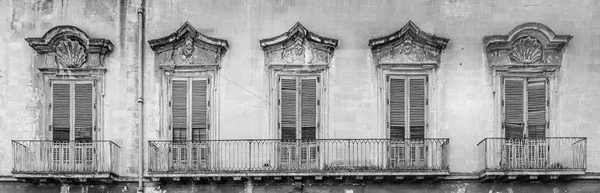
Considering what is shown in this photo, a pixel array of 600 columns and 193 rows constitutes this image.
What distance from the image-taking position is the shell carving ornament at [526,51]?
27031 mm

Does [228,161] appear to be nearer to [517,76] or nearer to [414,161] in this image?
[414,161]

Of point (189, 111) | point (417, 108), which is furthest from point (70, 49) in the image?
point (417, 108)

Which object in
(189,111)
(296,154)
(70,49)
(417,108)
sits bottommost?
(296,154)

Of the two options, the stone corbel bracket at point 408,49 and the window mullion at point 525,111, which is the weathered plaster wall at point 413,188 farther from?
the stone corbel bracket at point 408,49

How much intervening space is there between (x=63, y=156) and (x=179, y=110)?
2.95 meters

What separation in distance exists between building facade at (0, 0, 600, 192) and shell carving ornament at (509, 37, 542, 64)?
0.03 metres

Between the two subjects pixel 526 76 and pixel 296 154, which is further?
pixel 526 76

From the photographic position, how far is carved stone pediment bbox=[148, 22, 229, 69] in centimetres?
2717

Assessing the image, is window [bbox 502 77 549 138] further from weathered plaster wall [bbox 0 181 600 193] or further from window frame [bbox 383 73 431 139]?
window frame [bbox 383 73 431 139]

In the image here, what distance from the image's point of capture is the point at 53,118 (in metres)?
27.4

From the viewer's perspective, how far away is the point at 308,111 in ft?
89.3

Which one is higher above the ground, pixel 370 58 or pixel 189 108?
pixel 370 58

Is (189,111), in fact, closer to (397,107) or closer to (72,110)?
(72,110)

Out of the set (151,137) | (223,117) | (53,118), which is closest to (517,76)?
(223,117)
